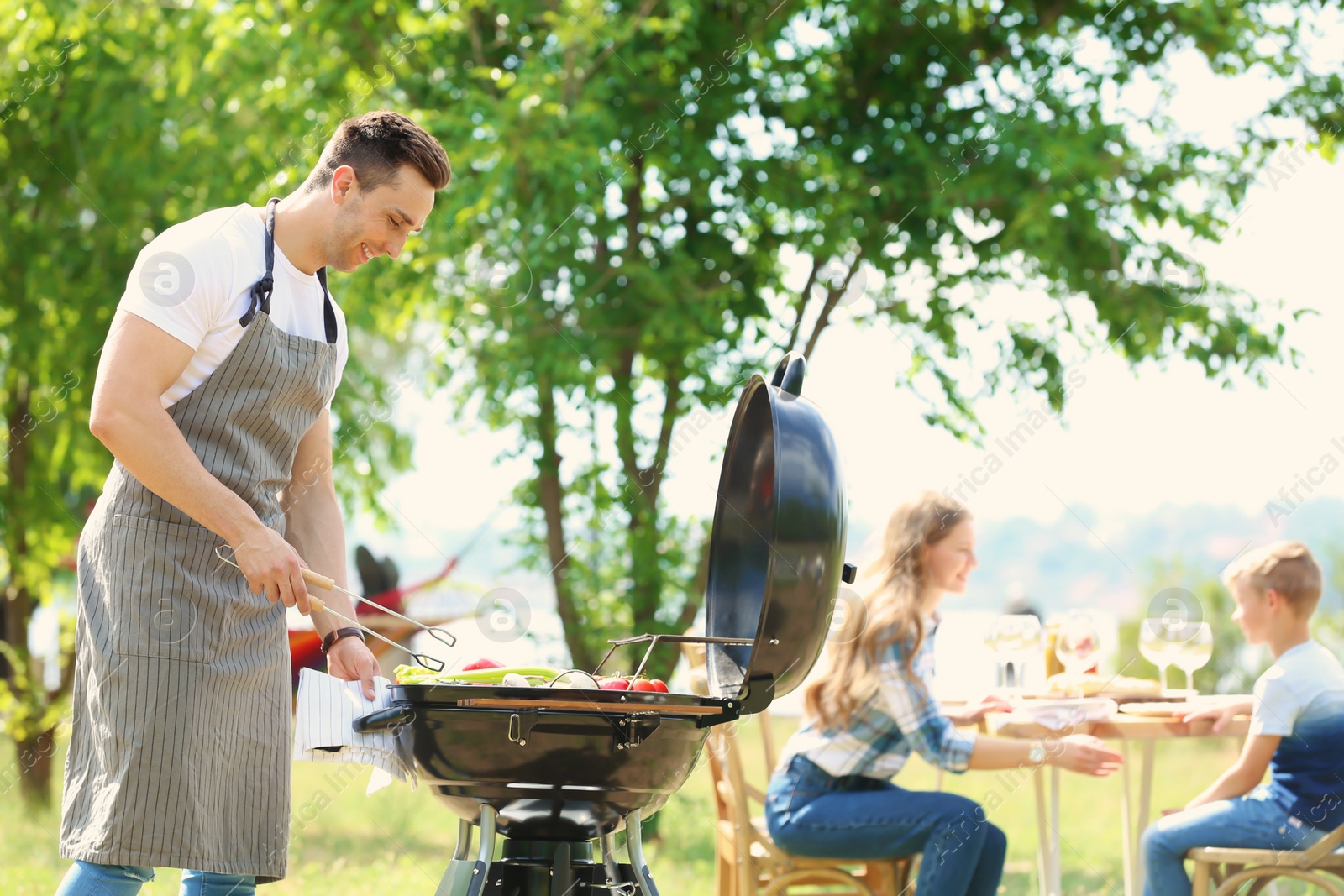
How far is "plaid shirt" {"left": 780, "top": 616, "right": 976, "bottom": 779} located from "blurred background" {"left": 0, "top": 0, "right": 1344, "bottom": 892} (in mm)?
2270

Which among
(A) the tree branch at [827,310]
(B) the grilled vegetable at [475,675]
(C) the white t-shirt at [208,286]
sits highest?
(A) the tree branch at [827,310]

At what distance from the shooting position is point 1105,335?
5816 mm

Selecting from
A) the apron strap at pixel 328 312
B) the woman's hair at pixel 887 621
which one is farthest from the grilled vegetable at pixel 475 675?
the woman's hair at pixel 887 621

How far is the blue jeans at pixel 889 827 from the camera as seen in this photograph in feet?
9.12

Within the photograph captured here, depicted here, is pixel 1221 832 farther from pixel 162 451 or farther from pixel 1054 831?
pixel 162 451

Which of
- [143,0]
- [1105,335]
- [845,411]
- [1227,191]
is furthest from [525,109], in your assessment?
[1227,191]

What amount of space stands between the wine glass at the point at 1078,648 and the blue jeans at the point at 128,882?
2378 mm

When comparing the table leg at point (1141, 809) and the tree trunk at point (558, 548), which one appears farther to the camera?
the tree trunk at point (558, 548)

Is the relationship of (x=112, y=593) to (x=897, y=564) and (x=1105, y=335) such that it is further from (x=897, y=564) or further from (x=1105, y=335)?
(x=1105, y=335)

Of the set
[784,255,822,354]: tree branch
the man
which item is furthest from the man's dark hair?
[784,255,822,354]: tree branch

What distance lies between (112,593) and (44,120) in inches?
205

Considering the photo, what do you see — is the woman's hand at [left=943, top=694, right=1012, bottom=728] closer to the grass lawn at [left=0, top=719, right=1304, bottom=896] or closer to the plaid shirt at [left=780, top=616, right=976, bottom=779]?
the plaid shirt at [left=780, top=616, right=976, bottom=779]

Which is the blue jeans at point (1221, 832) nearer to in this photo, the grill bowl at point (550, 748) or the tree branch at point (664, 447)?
the grill bowl at point (550, 748)

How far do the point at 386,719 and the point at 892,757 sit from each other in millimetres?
1543
